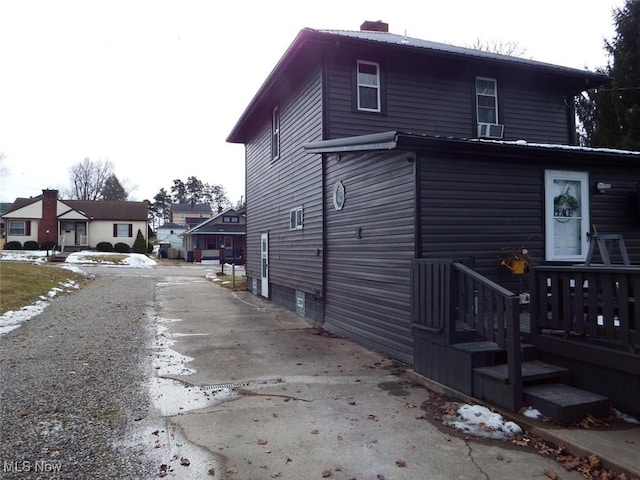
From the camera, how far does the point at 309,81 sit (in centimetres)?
991

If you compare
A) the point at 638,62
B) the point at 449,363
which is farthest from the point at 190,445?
the point at 638,62

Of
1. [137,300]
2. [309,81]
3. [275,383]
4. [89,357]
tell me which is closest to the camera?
[275,383]

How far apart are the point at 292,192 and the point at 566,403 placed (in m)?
8.32

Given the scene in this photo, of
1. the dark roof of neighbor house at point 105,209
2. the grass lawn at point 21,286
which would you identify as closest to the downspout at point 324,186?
the grass lawn at point 21,286

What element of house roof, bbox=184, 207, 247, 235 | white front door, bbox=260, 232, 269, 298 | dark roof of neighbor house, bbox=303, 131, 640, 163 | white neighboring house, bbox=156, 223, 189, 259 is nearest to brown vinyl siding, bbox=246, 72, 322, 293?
white front door, bbox=260, 232, 269, 298

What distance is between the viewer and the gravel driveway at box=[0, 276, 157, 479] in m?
3.45

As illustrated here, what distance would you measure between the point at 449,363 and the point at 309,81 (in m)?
6.99

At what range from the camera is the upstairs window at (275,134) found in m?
12.5

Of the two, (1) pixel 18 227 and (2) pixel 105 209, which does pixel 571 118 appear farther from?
(1) pixel 18 227

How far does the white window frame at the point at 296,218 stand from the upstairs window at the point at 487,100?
181 inches

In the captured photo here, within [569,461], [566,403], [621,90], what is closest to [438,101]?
[566,403]

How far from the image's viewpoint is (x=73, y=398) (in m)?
4.91

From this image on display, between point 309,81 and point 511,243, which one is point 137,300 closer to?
point 309,81

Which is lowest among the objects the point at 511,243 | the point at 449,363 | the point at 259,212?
the point at 449,363
